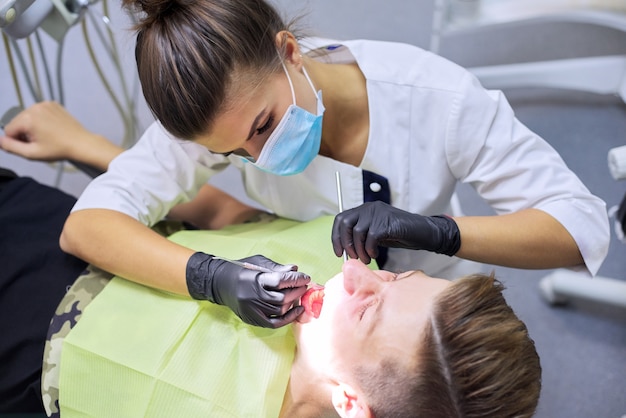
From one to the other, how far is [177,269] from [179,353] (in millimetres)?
173

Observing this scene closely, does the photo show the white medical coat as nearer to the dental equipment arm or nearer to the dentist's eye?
the dental equipment arm

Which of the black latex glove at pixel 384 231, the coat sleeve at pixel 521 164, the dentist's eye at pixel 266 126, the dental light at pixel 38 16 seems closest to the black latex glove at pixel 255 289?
the black latex glove at pixel 384 231

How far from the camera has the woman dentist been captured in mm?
1101

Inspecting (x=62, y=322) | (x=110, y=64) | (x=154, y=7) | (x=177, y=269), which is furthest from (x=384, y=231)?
(x=110, y=64)

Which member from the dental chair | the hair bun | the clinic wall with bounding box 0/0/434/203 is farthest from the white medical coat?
the clinic wall with bounding box 0/0/434/203

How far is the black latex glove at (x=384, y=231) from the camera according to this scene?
1147 millimetres

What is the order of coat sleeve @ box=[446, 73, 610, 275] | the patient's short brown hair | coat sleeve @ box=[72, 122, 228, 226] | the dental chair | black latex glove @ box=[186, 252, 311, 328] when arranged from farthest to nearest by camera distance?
the dental chair
coat sleeve @ box=[72, 122, 228, 226]
coat sleeve @ box=[446, 73, 610, 275]
black latex glove @ box=[186, 252, 311, 328]
the patient's short brown hair

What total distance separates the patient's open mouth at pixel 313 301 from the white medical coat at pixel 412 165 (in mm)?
323

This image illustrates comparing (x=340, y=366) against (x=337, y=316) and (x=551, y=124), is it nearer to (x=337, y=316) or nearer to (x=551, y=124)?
(x=337, y=316)

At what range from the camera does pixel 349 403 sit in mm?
1067

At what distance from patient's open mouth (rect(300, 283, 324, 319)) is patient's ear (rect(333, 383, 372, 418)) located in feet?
0.48

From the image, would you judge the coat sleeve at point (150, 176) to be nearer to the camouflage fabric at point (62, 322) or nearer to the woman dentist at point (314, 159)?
the woman dentist at point (314, 159)

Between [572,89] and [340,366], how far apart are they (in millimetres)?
1974

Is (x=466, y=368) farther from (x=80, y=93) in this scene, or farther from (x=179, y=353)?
(x=80, y=93)
